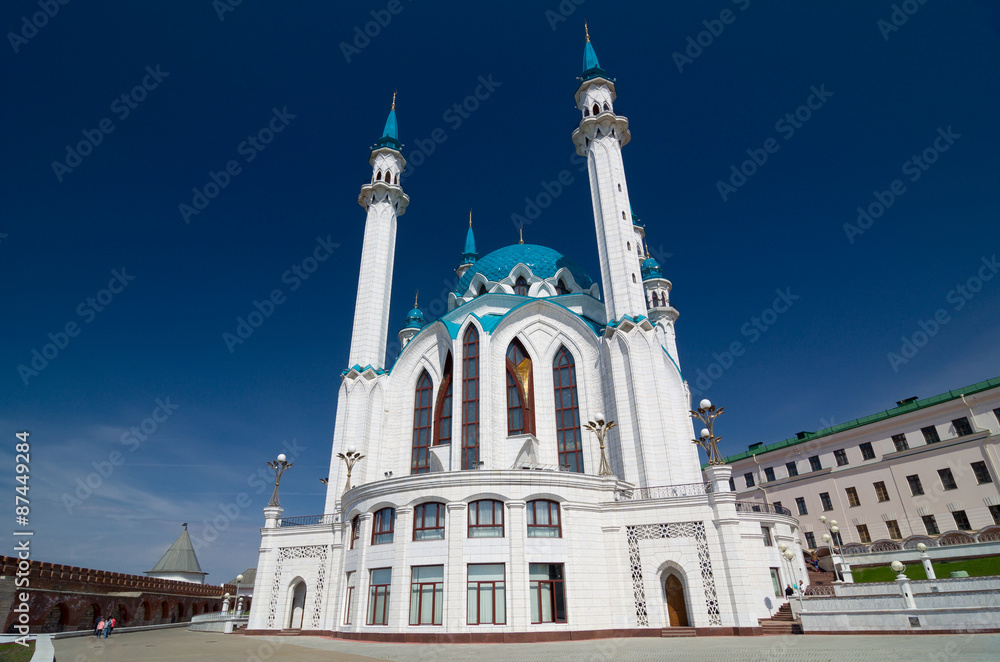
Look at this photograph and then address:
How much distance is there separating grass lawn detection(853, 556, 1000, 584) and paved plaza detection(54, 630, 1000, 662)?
1374cm

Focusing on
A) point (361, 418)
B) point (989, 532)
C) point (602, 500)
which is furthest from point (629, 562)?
point (989, 532)

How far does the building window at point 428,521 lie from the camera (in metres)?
19.9

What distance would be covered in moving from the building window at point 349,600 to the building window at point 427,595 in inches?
149

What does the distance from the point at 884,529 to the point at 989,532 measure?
21.6 ft

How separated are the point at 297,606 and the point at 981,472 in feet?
125

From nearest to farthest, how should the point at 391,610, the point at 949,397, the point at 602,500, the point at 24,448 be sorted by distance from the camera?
1. the point at 24,448
2. the point at 391,610
3. the point at 602,500
4. the point at 949,397

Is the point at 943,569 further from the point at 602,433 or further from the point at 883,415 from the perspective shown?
the point at 602,433

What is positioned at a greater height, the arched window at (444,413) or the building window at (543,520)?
the arched window at (444,413)

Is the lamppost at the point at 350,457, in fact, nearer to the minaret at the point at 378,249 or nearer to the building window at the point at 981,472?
the minaret at the point at 378,249

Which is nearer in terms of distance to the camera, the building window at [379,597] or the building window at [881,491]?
the building window at [379,597]

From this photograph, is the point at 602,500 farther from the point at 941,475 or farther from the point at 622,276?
the point at 941,475

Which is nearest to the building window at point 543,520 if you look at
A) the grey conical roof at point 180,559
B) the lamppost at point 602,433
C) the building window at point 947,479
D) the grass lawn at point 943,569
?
the lamppost at point 602,433

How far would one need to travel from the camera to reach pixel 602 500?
21312 millimetres

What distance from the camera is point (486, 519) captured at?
19.8m
